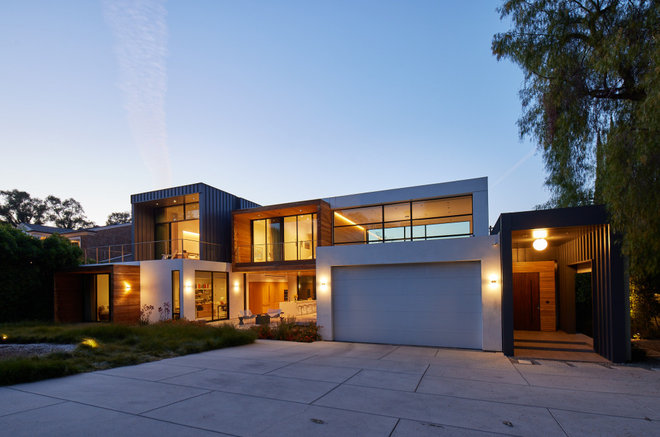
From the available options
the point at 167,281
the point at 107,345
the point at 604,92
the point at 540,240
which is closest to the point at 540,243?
the point at 540,240

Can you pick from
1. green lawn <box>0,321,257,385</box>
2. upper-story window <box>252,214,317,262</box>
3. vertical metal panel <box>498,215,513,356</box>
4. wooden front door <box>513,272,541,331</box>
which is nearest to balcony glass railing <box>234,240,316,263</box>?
upper-story window <box>252,214,317,262</box>

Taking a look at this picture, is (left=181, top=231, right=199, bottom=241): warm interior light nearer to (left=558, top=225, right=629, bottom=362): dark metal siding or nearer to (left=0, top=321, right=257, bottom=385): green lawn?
(left=0, top=321, right=257, bottom=385): green lawn

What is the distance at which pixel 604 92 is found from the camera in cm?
801

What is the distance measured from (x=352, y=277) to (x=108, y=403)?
753cm

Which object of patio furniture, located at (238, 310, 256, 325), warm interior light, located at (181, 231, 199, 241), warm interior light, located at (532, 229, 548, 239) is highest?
warm interior light, located at (181, 231, 199, 241)

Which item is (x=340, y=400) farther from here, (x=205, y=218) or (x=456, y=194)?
(x=205, y=218)

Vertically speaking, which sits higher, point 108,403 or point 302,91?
point 302,91

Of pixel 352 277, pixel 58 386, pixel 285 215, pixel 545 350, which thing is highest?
pixel 285 215

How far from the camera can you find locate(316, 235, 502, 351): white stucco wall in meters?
9.35

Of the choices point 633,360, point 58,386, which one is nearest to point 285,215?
point 58,386

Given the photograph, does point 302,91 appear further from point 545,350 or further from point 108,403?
point 108,403

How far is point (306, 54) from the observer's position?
15617mm

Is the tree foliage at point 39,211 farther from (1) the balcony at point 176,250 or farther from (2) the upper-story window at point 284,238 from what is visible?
(2) the upper-story window at point 284,238

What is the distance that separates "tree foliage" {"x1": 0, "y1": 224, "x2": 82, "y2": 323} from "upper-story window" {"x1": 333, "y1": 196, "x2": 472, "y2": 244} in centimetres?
1256
